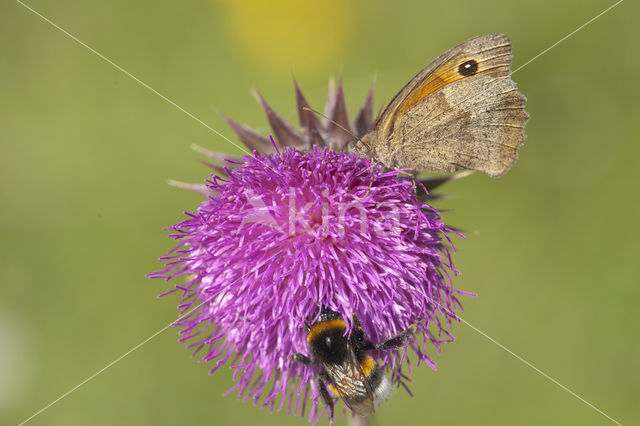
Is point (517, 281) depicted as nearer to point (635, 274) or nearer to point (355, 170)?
point (635, 274)

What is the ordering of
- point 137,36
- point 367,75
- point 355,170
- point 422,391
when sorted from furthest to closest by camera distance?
point 137,36 → point 367,75 → point 422,391 → point 355,170

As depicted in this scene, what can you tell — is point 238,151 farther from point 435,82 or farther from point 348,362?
point 348,362

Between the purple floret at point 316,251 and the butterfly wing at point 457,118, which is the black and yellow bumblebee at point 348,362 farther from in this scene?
the butterfly wing at point 457,118

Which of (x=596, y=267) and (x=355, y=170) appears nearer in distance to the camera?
(x=355, y=170)

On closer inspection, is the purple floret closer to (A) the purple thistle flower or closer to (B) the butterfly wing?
(A) the purple thistle flower

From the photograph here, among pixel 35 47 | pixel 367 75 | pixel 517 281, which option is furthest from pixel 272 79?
pixel 517 281
